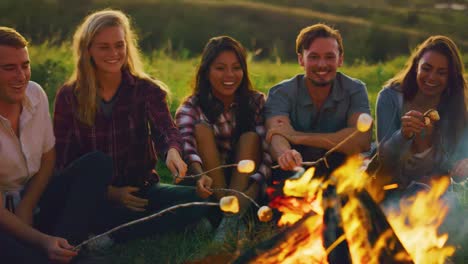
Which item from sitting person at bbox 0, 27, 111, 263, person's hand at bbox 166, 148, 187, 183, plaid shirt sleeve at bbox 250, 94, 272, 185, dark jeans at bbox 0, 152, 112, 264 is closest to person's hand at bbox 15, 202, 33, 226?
sitting person at bbox 0, 27, 111, 263

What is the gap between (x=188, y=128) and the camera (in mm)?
5547

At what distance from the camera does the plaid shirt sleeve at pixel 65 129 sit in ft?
17.5

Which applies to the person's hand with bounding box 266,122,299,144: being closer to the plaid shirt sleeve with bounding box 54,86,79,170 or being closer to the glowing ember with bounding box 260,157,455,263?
the glowing ember with bounding box 260,157,455,263

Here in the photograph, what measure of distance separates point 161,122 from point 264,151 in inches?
30.9

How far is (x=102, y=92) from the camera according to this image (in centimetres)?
543

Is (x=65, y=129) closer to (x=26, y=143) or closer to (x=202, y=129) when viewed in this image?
(x=26, y=143)

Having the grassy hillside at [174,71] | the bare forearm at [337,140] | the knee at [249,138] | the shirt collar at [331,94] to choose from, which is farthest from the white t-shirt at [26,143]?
the grassy hillside at [174,71]

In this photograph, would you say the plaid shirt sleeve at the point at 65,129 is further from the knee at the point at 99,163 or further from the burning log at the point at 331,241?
the burning log at the point at 331,241

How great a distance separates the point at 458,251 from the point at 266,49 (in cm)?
1482

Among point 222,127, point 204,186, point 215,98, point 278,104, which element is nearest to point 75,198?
point 204,186

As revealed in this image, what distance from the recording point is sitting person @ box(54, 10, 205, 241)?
5316mm

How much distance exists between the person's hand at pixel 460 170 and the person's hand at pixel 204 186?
5.52 ft

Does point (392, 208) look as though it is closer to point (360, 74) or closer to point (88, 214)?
point (88, 214)

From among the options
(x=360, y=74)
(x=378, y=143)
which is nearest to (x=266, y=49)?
(x=360, y=74)
